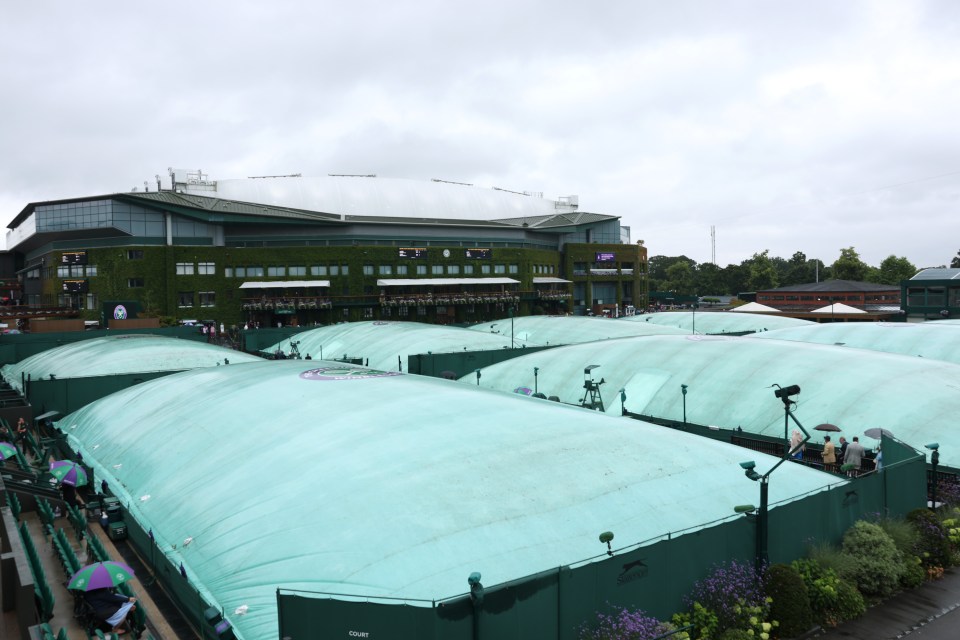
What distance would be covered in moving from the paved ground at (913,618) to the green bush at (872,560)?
0.42 meters

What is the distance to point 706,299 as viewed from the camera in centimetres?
18262

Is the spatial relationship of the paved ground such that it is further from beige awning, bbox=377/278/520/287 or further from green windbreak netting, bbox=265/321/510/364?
beige awning, bbox=377/278/520/287

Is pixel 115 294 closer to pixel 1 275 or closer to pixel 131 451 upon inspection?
pixel 1 275

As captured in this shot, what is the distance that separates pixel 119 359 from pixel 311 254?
208 feet

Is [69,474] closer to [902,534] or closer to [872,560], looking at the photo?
[872,560]

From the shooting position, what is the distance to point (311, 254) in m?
106

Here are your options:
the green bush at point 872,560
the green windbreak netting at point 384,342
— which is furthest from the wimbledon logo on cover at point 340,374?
the green windbreak netting at point 384,342

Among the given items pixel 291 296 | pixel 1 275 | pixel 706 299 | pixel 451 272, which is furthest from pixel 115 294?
pixel 706 299

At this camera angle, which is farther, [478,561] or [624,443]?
[624,443]

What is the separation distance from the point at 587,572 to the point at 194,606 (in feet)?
30.5

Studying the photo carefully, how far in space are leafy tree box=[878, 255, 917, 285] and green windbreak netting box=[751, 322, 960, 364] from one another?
13708 cm

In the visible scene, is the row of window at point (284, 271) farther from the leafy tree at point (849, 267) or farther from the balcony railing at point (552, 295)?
the leafy tree at point (849, 267)

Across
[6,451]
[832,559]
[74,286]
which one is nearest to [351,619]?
[832,559]

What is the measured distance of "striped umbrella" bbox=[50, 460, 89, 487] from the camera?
23.1 meters
